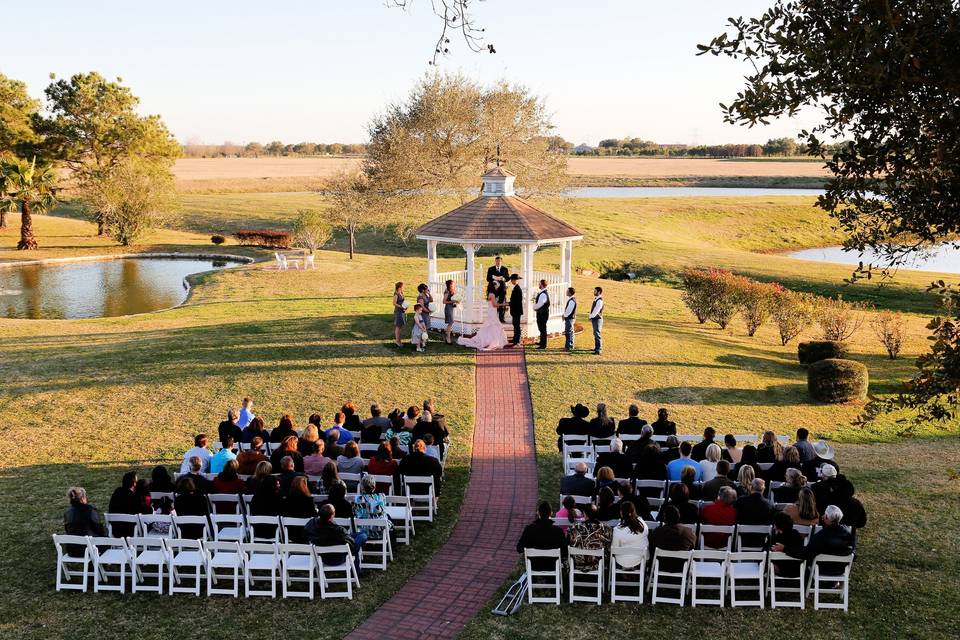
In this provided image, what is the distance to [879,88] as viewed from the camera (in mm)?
6754

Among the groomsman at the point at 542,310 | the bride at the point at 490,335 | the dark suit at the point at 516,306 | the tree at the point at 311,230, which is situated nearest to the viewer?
the groomsman at the point at 542,310

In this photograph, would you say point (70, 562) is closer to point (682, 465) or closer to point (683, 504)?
point (683, 504)

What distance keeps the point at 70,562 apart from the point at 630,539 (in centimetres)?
702

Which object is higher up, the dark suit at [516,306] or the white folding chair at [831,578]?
the dark suit at [516,306]

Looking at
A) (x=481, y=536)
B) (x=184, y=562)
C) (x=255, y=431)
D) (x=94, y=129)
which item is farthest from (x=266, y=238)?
(x=184, y=562)

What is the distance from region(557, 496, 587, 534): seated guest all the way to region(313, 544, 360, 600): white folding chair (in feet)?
8.55

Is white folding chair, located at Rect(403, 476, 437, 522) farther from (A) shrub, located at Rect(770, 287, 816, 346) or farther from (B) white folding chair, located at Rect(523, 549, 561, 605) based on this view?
(A) shrub, located at Rect(770, 287, 816, 346)

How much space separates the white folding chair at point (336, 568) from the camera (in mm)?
9352

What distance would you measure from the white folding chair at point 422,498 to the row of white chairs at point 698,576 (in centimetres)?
224

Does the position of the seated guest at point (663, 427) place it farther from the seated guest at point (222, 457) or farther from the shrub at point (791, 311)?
the shrub at point (791, 311)

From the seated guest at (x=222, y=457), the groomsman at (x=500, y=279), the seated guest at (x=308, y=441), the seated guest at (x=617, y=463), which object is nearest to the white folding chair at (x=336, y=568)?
the seated guest at (x=308, y=441)

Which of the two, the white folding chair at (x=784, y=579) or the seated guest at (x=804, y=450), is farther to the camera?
the seated guest at (x=804, y=450)

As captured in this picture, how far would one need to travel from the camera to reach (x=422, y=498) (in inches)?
462

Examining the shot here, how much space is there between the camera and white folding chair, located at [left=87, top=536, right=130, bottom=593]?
31.0 ft
